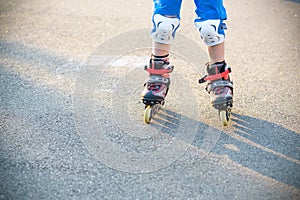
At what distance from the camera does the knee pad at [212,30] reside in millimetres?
2525

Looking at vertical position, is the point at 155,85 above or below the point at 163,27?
below

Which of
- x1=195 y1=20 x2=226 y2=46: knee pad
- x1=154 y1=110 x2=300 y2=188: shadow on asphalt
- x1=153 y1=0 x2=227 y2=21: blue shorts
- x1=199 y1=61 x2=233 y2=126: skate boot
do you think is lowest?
x1=154 y1=110 x2=300 y2=188: shadow on asphalt

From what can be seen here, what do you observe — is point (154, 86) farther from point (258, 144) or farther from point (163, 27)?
point (258, 144)

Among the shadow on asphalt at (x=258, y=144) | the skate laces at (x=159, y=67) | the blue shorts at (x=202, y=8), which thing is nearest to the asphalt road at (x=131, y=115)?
the shadow on asphalt at (x=258, y=144)

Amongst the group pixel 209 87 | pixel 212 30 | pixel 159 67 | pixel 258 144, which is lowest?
pixel 258 144

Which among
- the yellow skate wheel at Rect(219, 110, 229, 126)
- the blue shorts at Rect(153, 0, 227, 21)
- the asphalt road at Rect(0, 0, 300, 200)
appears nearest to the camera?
the asphalt road at Rect(0, 0, 300, 200)

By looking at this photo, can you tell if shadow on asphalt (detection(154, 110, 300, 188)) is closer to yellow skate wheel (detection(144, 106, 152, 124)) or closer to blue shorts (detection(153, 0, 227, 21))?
yellow skate wheel (detection(144, 106, 152, 124))

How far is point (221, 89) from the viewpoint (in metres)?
2.67

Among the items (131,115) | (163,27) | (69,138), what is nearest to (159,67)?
(163,27)

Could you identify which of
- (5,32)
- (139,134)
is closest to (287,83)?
(139,134)

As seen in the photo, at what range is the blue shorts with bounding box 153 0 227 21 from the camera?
2493 mm

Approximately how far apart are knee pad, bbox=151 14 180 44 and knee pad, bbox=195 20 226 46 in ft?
0.54

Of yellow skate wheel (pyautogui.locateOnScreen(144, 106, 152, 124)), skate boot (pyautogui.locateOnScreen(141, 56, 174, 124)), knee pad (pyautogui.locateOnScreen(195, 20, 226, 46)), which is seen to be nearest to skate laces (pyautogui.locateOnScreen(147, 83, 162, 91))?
skate boot (pyautogui.locateOnScreen(141, 56, 174, 124))

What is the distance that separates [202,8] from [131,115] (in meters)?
0.88
